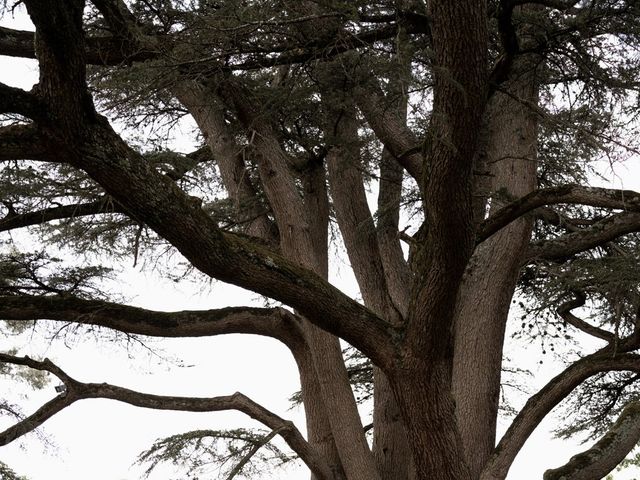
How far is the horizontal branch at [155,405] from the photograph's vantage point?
21.5 ft

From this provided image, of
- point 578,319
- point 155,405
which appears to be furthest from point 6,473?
point 578,319

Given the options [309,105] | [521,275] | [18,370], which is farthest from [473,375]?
[18,370]

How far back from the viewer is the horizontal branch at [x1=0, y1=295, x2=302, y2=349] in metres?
6.02

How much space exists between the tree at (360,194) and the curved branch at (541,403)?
0.01 meters

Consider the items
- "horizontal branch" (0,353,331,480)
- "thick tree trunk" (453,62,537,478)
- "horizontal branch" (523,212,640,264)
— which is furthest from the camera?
"horizontal branch" (0,353,331,480)

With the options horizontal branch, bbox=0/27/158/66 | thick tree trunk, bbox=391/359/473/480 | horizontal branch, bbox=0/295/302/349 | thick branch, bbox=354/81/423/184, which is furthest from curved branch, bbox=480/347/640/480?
horizontal branch, bbox=0/27/158/66

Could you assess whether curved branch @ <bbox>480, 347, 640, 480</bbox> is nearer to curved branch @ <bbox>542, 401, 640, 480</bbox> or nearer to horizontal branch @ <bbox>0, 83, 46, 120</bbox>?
curved branch @ <bbox>542, 401, 640, 480</bbox>

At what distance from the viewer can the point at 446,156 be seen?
4.37 metres

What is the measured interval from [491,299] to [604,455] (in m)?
1.38

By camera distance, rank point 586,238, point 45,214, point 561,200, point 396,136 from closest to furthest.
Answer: point 561,200 < point 586,238 < point 45,214 < point 396,136

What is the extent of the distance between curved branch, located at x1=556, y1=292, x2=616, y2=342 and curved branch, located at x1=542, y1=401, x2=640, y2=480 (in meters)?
1.18

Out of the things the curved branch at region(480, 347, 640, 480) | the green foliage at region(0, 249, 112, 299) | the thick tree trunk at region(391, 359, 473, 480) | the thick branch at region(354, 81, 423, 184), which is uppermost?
the thick branch at region(354, 81, 423, 184)

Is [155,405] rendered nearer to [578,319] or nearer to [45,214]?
[45,214]

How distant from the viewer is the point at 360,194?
24.7ft
